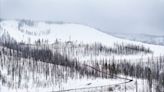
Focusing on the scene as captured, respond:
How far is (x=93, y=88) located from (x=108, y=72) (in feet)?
58.5

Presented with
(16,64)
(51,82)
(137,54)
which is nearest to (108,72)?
(51,82)

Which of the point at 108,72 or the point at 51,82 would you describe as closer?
the point at 51,82

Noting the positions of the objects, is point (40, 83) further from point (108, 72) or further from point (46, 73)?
point (108, 72)

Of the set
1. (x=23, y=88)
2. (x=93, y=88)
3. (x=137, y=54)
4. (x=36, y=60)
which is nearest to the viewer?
(x=93, y=88)

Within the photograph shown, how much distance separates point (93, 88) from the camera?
44469mm

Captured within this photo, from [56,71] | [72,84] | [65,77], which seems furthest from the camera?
[56,71]

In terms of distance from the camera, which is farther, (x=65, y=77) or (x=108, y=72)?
(x=108, y=72)

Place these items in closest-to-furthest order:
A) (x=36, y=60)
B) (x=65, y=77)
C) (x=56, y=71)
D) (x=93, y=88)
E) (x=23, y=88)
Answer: (x=93, y=88), (x=23, y=88), (x=65, y=77), (x=56, y=71), (x=36, y=60)

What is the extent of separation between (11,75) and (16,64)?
777cm

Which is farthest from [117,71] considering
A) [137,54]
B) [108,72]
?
[137,54]

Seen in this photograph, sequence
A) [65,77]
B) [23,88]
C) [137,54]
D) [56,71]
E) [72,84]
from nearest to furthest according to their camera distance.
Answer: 1. [23,88]
2. [72,84]
3. [65,77]
4. [56,71]
5. [137,54]

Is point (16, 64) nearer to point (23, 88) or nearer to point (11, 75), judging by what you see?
point (11, 75)

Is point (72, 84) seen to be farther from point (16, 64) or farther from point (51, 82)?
point (16, 64)

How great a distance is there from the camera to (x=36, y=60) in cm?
6831
